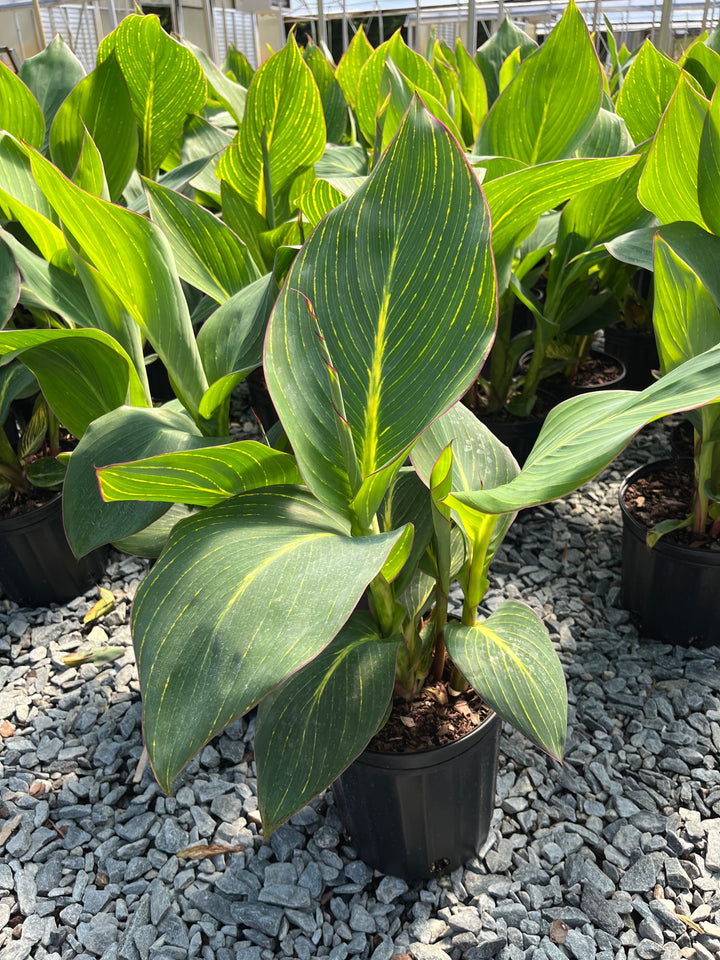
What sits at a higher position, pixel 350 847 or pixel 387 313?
pixel 387 313

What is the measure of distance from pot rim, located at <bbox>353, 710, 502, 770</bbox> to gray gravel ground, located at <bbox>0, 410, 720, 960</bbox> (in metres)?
0.24

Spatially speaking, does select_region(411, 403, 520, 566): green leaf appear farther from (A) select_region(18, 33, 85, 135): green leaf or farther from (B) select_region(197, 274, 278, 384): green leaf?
(A) select_region(18, 33, 85, 135): green leaf

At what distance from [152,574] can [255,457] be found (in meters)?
0.14

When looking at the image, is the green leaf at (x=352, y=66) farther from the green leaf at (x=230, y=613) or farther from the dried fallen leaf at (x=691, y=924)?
the dried fallen leaf at (x=691, y=924)

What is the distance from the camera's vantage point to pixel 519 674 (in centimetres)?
74

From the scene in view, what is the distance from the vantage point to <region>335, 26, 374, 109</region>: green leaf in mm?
2094

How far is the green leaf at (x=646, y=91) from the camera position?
157cm

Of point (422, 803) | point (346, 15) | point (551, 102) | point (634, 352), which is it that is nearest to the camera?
point (422, 803)

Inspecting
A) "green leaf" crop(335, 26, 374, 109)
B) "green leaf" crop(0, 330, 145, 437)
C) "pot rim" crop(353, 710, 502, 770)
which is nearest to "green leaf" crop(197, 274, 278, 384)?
"green leaf" crop(0, 330, 145, 437)

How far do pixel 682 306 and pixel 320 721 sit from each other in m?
0.76

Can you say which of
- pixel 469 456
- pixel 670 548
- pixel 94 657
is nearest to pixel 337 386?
pixel 469 456

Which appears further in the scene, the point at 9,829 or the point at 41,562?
the point at 41,562

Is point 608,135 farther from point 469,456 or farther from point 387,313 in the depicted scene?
point 387,313

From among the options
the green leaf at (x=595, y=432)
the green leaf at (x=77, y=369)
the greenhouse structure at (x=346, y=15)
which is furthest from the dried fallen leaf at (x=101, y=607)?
the greenhouse structure at (x=346, y=15)
